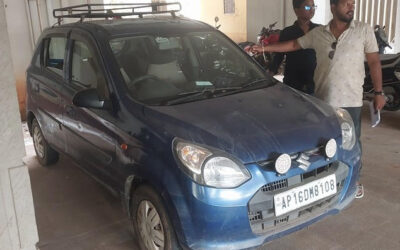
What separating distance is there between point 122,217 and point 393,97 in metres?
4.44

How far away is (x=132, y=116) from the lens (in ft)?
8.58

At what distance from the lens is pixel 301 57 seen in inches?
155

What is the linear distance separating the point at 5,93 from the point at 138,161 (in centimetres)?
102

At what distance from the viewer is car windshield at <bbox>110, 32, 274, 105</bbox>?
287 centimetres

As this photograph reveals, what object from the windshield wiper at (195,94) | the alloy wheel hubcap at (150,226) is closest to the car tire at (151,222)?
the alloy wheel hubcap at (150,226)

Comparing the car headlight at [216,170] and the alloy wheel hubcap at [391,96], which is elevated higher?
the car headlight at [216,170]

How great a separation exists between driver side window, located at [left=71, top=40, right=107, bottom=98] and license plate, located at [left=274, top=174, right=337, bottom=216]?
4.52 ft

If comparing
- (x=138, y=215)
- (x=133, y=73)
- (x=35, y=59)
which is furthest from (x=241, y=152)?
(x=35, y=59)

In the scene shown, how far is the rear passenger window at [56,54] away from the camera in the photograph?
147 inches

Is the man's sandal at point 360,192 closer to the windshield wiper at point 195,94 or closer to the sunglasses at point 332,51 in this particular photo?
the sunglasses at point 332,51

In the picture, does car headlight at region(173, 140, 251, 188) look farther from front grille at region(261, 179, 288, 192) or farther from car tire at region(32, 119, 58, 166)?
car tire at region(32, 119, 58, 166)

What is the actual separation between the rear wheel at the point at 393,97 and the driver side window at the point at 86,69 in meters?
4.50

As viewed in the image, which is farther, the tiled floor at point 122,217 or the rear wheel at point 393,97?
the rear wheel at point 393,97

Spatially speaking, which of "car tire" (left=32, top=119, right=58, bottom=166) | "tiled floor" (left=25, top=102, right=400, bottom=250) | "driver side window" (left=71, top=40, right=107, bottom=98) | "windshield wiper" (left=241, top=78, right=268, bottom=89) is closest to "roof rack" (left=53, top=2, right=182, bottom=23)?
"driver side window" (left=71, top=40, right=107, bottom=98)
